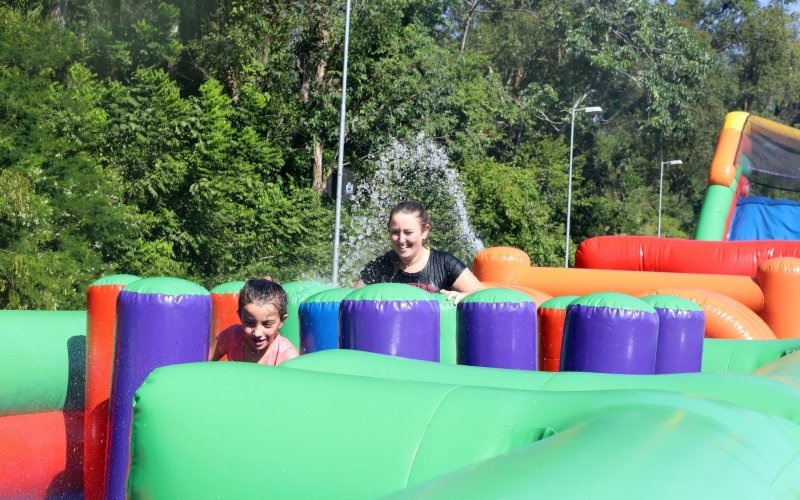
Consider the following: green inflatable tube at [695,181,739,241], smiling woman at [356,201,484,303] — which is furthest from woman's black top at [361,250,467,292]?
green inflatable tube at [695,181,739,241]

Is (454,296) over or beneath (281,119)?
beneath

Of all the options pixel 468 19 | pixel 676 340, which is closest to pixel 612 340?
pixel 676 340

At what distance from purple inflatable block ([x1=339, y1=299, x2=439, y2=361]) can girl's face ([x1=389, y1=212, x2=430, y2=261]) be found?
958 millimetres

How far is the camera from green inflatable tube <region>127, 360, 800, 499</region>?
5.08ft

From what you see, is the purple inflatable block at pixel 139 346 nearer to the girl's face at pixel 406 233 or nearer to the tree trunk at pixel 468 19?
the girl's face at pixel 406 233

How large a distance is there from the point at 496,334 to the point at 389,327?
1.45 feet

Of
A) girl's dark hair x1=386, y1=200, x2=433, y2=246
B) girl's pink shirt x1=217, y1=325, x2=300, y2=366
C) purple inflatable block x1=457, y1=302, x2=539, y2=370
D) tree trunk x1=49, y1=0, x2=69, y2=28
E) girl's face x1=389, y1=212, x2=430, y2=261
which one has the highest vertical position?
tree trunk x1=49, y1=0, x2=69, y2=28

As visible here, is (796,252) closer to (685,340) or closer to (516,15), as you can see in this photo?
(685,340)

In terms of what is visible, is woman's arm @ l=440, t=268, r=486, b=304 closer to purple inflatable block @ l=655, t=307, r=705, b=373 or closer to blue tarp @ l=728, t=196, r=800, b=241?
purple inflatable block @ l=655, t=307, r=705, b=373

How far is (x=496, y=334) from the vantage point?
314cm

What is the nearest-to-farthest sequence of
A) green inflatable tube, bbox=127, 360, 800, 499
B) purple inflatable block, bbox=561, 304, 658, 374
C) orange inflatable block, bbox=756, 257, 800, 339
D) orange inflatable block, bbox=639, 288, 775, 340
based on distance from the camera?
green inflatable tube, bbox=127, 360, 800, 499
purple inflatable block, bbox=561, 304, 658, 374
orange inflatable block, bbox=639, 288, 775, 340
orange inflatable block, bbox=756, 257, 800, 339

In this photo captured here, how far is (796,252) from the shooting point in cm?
739

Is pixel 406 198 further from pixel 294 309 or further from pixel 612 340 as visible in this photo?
pixel 612 340

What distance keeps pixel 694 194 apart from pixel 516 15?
39.4 ft
